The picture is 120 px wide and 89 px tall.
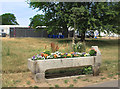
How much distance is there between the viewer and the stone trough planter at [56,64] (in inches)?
216

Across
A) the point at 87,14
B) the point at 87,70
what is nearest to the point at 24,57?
the point at 87,70

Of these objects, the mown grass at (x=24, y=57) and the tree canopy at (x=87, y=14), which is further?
the tree canopy at (x=87, y=14)

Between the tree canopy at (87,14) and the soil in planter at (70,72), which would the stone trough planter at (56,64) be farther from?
the tree canopy at (87,14)

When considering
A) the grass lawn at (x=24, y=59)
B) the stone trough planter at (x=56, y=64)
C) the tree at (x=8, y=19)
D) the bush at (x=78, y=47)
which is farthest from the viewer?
the tree at (x=8, y=19)

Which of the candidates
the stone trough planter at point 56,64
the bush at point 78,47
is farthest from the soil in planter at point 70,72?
the bush at point 78,47

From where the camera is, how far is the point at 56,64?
5762 mm

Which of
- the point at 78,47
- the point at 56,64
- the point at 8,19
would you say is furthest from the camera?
the point at 8,19

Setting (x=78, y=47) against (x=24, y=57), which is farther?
(x=24, y=57)

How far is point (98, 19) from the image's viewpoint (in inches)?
811

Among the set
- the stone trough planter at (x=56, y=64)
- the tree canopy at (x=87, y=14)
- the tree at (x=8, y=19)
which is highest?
the tree at (x=8, y=19)

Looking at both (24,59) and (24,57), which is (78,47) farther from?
(24,57)

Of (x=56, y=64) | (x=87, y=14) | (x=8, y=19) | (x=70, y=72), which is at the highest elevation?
(x=8, y=19)

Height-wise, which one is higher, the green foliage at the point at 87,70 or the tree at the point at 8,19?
the tree at the point at 8,19

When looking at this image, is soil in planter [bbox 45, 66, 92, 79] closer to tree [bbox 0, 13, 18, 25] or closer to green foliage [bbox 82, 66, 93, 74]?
green foliage [bbox 82, 66, 93, 74]
